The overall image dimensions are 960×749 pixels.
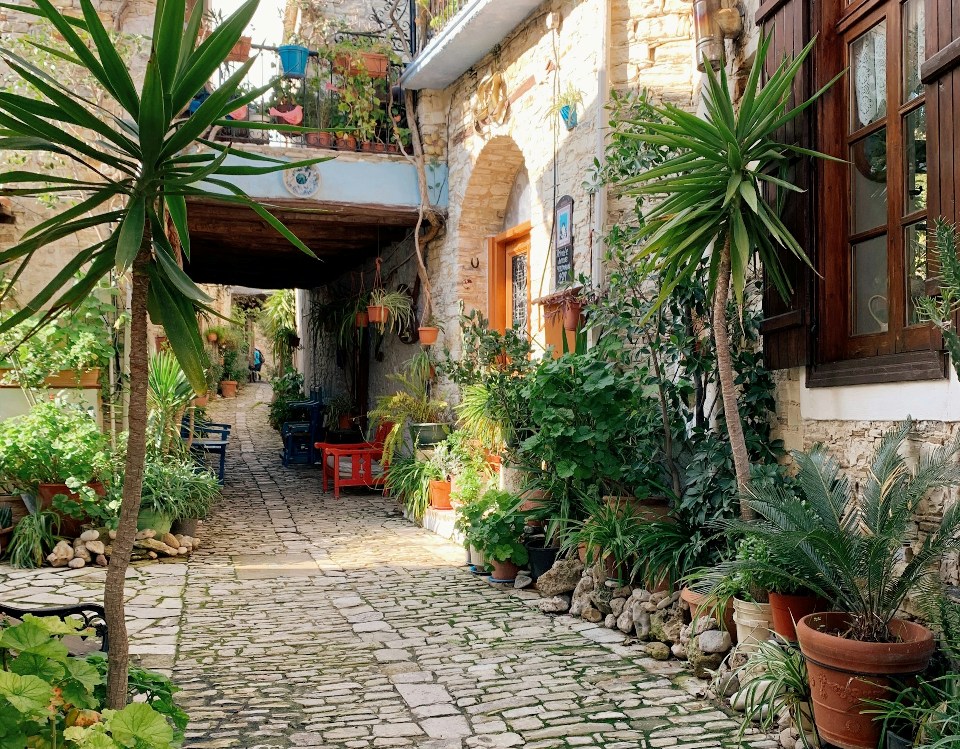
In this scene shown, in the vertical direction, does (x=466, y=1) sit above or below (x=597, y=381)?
above

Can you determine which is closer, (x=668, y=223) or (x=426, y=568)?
(x=668, y=223)

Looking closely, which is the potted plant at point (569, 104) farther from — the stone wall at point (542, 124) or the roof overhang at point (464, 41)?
the roof overhang at point (464, 41)

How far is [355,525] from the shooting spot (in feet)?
28.2

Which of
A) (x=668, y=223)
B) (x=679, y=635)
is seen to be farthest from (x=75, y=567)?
(x=668, y=223)

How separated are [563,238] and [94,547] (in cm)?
437

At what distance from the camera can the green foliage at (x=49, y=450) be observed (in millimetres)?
6719

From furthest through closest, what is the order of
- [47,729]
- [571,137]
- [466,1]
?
[466,1] < [571,137] < [47,729]

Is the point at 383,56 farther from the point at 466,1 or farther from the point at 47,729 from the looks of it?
the point at 47,729

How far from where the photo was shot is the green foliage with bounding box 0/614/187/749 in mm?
2066

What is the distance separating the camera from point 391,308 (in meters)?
10.3

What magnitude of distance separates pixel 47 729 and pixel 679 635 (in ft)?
10.0

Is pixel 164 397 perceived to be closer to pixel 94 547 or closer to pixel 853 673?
pixel 94 547

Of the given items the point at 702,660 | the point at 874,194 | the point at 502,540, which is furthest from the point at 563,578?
the point at 874,194

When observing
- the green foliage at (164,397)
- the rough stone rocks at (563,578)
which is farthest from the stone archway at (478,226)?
the rough stone rocks at (563,578)
